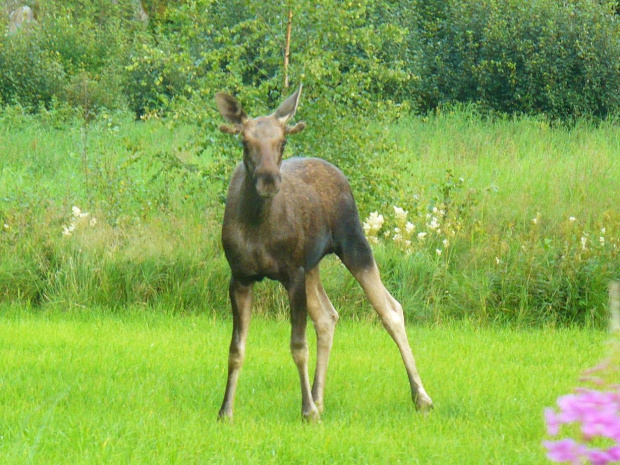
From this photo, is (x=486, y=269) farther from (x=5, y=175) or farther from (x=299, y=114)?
(x=5, y=175)

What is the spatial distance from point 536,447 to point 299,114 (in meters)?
6.50

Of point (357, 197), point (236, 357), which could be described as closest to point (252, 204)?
point (236, 357)

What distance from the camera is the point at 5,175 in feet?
54.9

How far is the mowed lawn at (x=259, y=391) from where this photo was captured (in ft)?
20.3

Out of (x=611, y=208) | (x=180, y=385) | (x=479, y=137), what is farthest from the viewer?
(x=479, y=137)

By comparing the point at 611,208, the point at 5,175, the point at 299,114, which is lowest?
the point at 5,175

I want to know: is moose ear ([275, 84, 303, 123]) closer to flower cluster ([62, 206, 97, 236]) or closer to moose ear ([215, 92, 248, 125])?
moose ear ([215, 92, 248, 125])

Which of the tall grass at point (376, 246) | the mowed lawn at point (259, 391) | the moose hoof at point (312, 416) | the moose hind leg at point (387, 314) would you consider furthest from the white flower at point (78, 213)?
the moose hoof at point (312, 416)

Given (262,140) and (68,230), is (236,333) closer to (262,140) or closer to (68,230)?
(262,140)

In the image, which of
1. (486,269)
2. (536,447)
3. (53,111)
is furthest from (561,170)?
(53,111)

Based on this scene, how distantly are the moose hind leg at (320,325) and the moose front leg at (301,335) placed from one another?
12.6 inches

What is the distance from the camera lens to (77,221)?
11992 mm

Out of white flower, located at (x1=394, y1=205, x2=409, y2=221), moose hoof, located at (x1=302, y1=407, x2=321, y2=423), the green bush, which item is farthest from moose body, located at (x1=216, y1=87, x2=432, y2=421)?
the green bush

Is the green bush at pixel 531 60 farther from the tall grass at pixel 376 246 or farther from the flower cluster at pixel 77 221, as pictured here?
the flower cluster at pixel 77 221
